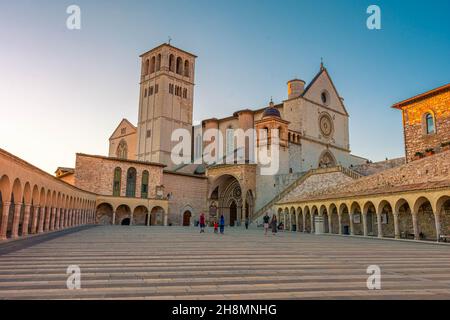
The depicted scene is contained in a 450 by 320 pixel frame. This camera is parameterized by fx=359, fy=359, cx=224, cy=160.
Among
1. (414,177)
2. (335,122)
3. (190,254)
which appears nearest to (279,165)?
(335,122)

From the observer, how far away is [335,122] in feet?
159

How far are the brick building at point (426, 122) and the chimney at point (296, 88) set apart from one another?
18.4 m

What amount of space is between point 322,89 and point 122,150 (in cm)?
3474

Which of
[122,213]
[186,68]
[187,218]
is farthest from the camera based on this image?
[186,68]

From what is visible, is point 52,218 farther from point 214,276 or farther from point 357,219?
point 357,219

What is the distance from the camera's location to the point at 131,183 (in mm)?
39469

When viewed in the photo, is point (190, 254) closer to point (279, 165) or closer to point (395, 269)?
point (395, 269)

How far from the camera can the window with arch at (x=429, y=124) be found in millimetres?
25875

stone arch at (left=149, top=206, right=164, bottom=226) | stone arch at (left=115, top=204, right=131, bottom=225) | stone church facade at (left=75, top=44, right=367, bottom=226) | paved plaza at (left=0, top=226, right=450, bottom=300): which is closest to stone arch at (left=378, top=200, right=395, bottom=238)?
paved plaza at (left=0, top=226, right=450, bottom=300)

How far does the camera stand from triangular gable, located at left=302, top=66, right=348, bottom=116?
45.6m

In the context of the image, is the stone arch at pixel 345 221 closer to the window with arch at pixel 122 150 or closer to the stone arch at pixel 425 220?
the stone arch at pixel 425 220

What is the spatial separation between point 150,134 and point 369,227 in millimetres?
37831

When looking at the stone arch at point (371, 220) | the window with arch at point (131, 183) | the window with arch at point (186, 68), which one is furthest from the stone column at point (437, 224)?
the window with arch at point (186, 68)

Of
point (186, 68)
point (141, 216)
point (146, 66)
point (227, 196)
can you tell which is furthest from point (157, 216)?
point (146, 66)
